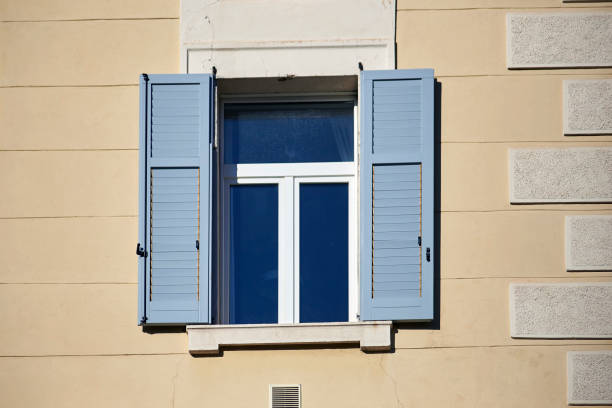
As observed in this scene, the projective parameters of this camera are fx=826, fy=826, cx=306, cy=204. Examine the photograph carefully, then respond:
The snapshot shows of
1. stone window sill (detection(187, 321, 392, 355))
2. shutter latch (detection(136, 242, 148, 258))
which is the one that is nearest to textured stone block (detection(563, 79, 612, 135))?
stone window sill (detection(187, 321, 392, 355))

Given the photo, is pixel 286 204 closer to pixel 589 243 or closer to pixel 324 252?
pixel 324 252

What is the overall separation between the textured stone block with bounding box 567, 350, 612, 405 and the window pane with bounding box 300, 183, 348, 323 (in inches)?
60.3

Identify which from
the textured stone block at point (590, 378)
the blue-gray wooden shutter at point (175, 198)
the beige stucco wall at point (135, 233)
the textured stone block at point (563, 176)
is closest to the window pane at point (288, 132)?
the blue-gray wooden shutter at point (175, 198)

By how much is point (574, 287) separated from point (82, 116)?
3462mm

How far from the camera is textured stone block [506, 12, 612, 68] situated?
552 centimetres

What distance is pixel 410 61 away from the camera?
5.59m

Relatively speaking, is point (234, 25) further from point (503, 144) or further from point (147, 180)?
point (503, 144)

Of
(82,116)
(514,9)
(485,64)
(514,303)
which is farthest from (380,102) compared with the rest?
(82,116)

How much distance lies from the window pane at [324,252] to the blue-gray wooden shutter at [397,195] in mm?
326

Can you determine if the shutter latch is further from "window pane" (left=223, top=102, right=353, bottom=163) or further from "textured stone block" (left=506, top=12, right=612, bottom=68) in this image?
"textured stone block" (left=506, top=12, right=612, bottom=68)

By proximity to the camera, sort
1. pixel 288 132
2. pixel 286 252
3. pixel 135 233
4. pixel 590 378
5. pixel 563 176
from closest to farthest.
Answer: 1. pixel 590 378
2. pixel 563 176
3. pixel 135 233
4. pixel 286 252
5. pixel 288 132

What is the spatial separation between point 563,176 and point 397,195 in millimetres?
1097

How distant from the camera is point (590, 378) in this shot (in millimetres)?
5305

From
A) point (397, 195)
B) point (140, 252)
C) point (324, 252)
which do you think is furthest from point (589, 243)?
point (140, 252)
